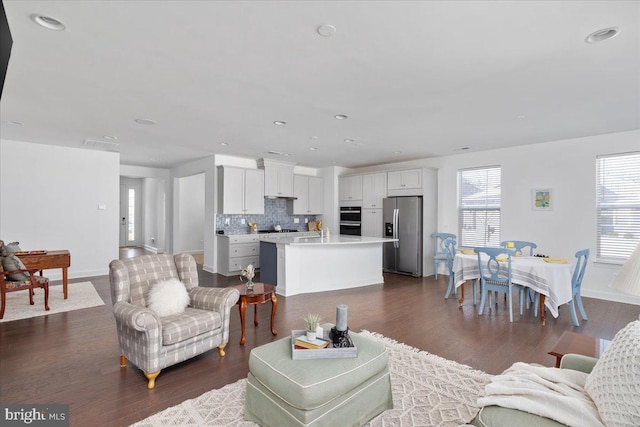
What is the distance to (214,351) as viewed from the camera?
10.3 ft

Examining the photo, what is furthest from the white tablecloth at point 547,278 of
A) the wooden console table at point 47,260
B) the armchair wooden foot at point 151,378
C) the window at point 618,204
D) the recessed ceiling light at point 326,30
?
the wooden console table at point 47,260

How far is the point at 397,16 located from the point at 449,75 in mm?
1101

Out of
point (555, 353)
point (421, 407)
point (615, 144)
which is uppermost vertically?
point (615, 144)

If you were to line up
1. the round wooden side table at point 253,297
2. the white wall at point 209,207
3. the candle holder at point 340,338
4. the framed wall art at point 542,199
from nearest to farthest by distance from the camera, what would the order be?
the candle holder at point 340,338
the round wooden side table at point 253,297
the framed wall art at point 542,199
the white wall at point 209,207

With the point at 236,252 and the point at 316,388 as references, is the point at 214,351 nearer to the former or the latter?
the point at 316,388

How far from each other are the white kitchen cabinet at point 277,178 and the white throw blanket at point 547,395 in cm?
648

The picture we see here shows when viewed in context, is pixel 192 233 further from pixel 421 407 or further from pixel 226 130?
pixel 421 407

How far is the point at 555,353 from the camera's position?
2002 millimetres

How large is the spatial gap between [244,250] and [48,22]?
534cm

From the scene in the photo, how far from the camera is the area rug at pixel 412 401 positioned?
2098 millimetres

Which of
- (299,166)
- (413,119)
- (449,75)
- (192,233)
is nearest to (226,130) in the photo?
(413,119)

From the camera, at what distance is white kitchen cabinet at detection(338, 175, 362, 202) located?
26.7ft

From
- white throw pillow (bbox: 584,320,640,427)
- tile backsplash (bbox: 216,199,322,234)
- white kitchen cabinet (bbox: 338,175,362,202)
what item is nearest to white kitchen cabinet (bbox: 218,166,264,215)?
tile backsplash (bbox: 216,199,322,234)

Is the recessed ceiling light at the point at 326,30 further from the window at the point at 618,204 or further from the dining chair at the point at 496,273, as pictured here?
the window at the point at 618,204
